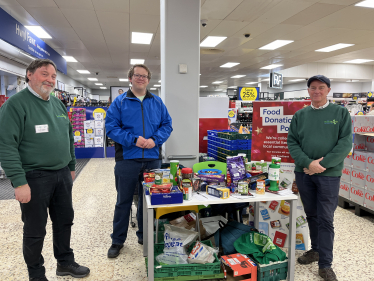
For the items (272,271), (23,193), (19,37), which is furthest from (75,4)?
(272,271)

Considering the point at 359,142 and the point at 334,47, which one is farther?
the point at 334,47

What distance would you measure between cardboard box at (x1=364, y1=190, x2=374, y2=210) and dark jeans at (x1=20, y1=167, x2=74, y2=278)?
3688 mm

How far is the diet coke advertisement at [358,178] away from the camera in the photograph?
3641 mm

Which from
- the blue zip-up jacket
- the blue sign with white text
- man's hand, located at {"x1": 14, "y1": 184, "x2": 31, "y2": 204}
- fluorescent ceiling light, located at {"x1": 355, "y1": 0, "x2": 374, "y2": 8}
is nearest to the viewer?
man's hand, located at {"x1": 14, "y1": 184, "x2": 31, "y2": 204}

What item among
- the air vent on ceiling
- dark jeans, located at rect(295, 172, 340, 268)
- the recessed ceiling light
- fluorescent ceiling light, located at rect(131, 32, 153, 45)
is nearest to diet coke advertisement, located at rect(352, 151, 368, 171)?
dark jeans, located at rect(295, 172, 340, 268)

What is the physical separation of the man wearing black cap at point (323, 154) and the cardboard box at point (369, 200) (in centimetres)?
167

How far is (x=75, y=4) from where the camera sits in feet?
16.2

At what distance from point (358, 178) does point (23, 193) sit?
13.3ft

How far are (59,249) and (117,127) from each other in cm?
118

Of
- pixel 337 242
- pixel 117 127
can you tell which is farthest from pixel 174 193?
pixel 337 242

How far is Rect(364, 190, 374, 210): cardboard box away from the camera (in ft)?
11.5

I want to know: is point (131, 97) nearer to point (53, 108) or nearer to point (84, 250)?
point (53, 108)

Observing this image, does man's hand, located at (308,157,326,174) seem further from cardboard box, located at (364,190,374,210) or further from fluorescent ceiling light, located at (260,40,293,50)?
fluorescent ceiling light, located at (260,40,293,50)

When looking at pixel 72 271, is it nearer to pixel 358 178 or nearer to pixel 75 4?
pixel 358 178
